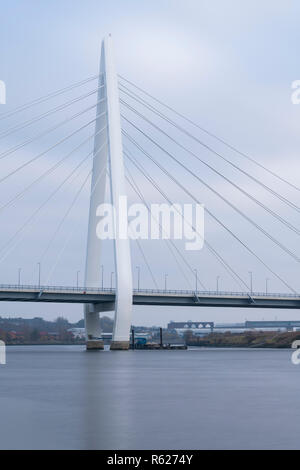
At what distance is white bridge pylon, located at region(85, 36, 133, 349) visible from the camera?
57.2m

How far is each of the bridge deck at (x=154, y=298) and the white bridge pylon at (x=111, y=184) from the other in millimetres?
3944

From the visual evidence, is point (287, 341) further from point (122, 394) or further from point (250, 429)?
point (250, 429)

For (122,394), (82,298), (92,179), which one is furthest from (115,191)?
(122,394)

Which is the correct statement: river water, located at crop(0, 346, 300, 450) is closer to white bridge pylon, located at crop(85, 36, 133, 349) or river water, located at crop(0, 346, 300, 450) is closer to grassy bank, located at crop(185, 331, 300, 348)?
white bridge pylon, located at crop(85, 36, 133, 349)

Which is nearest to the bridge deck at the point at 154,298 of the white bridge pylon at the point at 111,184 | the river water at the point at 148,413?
the white bridge pylon at the point at 111,184

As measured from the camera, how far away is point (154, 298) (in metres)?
72.7

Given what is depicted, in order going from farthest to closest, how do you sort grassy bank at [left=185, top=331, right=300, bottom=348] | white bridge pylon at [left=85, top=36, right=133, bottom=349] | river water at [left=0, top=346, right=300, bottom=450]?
grassy bank at [left=185, top=331, right=300, bottom=348]
white bridge pylon at [left=85, top=36, right=133, bottom=349]
river water at [left=0, top=346, right=300, bottom=450]

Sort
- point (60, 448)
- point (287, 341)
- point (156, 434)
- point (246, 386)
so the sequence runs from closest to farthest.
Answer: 1. point (60, 448)
2. point (156, 434)
3. point (246, 386)
4. point (287, 341)

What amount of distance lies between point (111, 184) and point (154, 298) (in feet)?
60.1

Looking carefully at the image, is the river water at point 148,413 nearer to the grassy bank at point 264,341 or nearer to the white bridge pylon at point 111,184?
the white bridge pylon at point 111,184

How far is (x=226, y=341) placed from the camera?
151375mm

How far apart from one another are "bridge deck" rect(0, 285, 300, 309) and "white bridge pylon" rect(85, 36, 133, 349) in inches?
155

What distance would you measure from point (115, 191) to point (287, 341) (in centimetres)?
6752

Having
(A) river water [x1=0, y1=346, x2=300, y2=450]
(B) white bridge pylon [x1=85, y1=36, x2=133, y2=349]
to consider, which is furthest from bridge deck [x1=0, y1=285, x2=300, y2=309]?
(A) river water [x1=0, y1=346, x2=300, y2=450]
